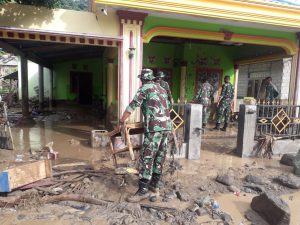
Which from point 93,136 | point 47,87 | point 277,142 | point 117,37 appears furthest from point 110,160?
point 47,87

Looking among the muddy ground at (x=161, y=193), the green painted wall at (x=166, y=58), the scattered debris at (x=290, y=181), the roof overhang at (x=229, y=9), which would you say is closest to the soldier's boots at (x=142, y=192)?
the muddy ground at (x=161, y=193)

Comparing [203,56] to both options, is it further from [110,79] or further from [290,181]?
[290,181]

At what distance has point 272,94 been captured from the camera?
880 centimetres

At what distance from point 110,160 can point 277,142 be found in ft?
13.1

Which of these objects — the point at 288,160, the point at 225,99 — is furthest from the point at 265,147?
the point at 225,99

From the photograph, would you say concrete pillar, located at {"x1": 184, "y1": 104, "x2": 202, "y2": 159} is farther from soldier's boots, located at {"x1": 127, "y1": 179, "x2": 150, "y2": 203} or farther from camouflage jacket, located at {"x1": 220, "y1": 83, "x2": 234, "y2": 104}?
camouflage jacket, located at {"x1": 220, "y1": 83, "x2": 234, "y2": 104}

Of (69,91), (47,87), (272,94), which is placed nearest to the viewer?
(272,94)

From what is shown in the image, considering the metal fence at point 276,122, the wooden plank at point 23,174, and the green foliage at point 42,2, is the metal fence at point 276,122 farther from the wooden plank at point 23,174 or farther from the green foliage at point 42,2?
the green foliage at point 42,2

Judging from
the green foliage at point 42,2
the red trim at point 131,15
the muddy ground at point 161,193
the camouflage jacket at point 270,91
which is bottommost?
the muddy ground at point 161,193

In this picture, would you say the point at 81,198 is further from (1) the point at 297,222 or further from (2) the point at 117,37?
(2) the point at 117,37

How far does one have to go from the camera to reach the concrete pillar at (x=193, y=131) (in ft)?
18.1

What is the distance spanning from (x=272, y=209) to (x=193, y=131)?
8.90ft

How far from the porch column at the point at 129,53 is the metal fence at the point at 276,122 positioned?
3.04 meters

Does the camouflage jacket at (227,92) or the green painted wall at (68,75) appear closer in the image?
the camouflage jacket at (227,92)
